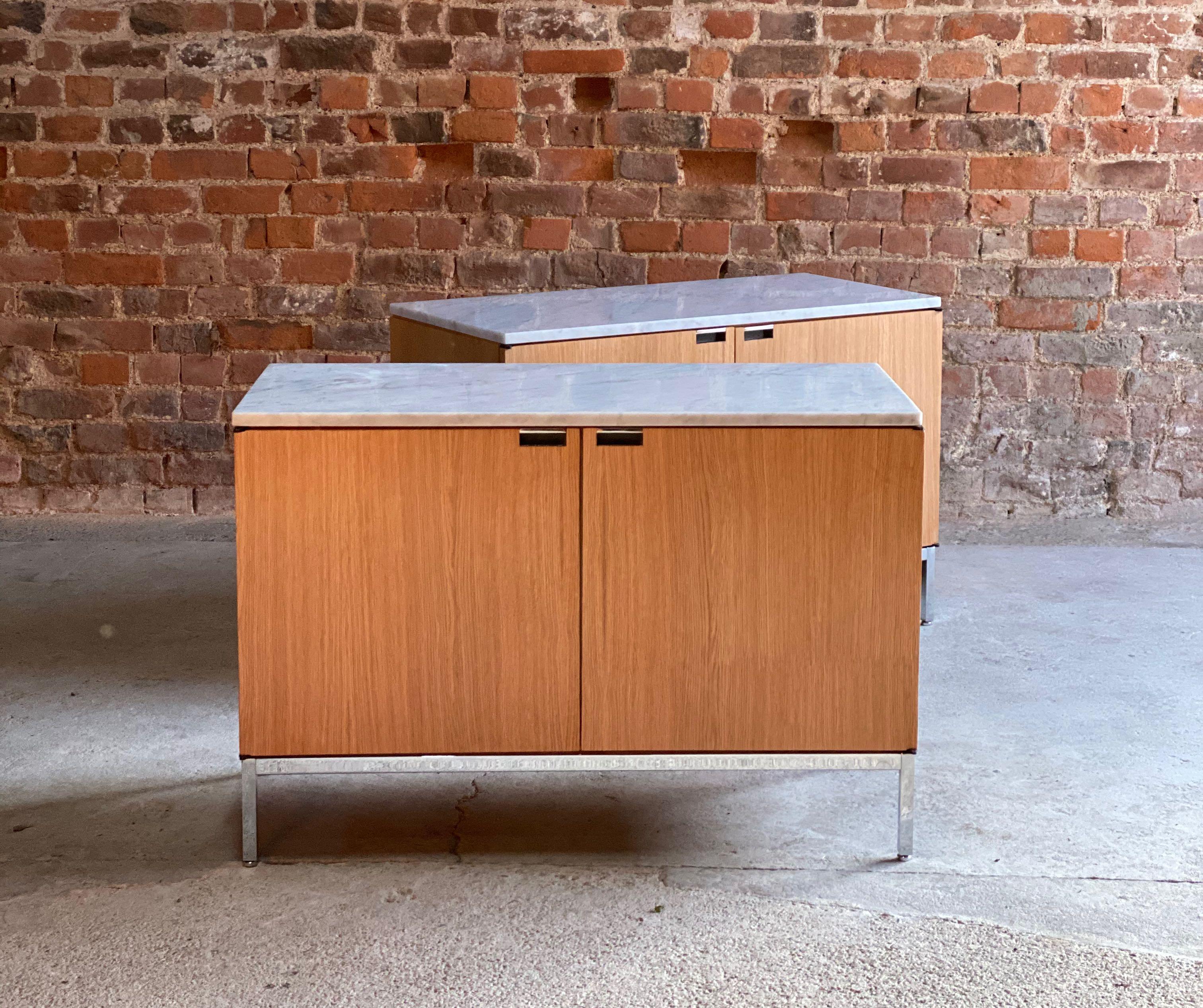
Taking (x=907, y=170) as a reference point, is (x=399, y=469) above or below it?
below

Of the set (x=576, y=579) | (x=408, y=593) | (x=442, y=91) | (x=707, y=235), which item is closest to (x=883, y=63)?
(x=707, y=235)

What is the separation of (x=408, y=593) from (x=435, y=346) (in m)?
1.33

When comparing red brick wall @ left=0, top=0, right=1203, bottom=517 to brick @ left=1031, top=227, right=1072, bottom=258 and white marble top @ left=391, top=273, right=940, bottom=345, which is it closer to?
brick @ left=1031, top=227, right=1072, bottom=258

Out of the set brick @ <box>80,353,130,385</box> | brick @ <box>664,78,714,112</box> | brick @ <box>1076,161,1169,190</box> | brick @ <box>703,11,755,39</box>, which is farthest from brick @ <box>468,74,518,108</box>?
brick @ <box>1076,161,1169,190</box>

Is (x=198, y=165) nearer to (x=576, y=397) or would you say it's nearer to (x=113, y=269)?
(x=113, y=269)

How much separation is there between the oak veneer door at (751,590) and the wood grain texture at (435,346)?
39.3 inches

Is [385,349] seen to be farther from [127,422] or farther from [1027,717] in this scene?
[1027,717]

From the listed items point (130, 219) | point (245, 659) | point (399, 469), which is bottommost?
point (245, 659)

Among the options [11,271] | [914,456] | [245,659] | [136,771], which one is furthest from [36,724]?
[11,271]

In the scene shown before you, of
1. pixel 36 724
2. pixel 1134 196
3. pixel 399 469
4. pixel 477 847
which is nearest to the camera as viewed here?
pixel 399 469

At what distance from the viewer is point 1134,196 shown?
16.9 ft

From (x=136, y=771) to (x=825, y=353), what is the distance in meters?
1.96

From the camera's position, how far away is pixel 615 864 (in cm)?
270

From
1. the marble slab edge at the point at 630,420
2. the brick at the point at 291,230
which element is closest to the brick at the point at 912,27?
the brick at the point at 291,230
